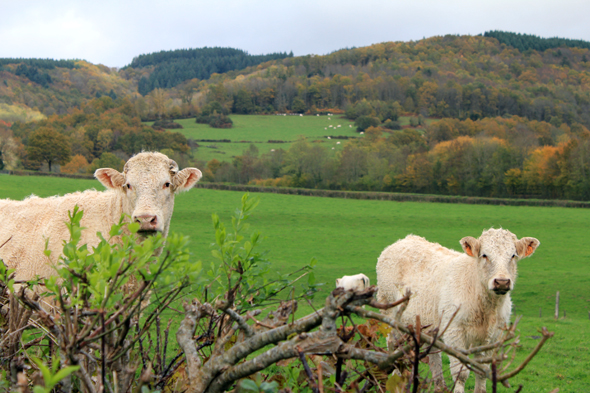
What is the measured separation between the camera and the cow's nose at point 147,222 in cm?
489

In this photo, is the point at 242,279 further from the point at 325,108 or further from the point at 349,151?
the point at 325,108

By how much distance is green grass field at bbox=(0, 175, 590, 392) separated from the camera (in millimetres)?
13472

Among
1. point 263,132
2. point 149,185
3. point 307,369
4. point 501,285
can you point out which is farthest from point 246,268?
point 263,132

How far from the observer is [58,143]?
77125 mm

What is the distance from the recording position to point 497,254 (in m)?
6.60

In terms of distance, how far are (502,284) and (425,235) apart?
34.6 metres

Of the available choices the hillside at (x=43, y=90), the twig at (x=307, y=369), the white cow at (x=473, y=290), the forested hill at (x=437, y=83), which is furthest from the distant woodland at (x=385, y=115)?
the twig at (x=307, y=369)

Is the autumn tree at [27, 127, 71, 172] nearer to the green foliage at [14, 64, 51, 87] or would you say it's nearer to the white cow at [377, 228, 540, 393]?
the white cow at [377, 228, 540, 393]

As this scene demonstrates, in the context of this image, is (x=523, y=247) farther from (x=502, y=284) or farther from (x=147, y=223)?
(x=147, y=223)

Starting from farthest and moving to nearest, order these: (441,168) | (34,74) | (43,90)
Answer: (34,74), (43,90), (441,168)

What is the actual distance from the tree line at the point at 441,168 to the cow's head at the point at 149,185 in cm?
6878

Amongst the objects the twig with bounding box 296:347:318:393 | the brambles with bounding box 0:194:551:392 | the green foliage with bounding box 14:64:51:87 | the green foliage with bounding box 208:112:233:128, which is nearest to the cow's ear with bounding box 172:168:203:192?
the brambles with bounding box 0:194:551:392

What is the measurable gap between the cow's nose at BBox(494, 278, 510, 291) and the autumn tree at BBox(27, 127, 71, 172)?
269 feet

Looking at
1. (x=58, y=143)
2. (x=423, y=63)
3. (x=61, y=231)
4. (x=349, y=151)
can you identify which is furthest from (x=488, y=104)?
(x=61, y=231)
